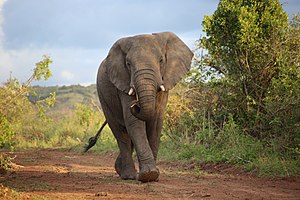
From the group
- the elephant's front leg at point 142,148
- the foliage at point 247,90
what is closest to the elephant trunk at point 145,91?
the elephant's front leg at point 142,148

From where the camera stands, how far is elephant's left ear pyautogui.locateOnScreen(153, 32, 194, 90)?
8484 mm

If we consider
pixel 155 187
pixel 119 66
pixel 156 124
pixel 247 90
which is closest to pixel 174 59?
pixel 119 66

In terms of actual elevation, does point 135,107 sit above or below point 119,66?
below

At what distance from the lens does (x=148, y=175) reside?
7965mm

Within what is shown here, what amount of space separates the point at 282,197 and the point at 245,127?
5.02 meters

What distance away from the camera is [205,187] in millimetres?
7793

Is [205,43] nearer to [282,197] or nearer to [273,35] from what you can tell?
[273,35]

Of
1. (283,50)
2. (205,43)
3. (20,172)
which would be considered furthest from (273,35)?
(20,172)

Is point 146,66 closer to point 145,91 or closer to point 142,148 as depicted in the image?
point 145,91

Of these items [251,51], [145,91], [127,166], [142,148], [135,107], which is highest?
[251,51]

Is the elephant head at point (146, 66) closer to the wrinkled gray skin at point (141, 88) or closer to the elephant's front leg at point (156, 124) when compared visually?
the wrinkled gray skin at point (141, 88)

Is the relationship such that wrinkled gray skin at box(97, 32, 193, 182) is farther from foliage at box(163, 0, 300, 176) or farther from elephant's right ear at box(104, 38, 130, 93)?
foliage at box(163, 0, 300, 176)

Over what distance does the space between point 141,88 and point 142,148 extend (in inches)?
40.2

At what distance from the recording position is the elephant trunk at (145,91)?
7.70 metres
